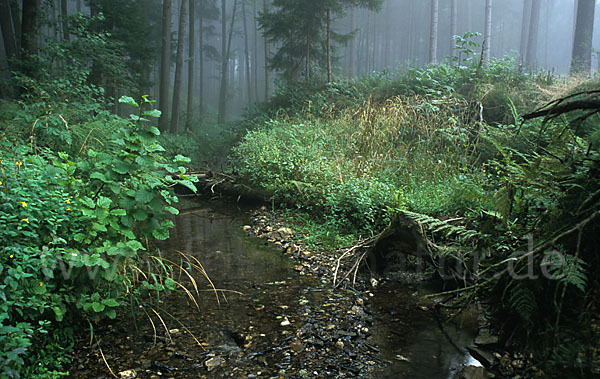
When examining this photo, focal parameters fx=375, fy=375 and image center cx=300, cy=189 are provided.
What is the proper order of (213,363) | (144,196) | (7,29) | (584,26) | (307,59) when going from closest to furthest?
(213,363) < (144,196) < (7,29) < (584,26) < (307,59)

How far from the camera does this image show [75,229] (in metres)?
3.02

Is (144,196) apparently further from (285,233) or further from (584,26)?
(584,26)

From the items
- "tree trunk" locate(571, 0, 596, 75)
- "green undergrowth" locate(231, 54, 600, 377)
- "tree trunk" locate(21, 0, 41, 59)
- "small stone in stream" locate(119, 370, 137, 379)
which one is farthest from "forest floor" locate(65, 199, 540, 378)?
"tree trunk" locate(571, 0, 596, 75)

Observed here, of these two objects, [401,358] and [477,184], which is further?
[477,184]

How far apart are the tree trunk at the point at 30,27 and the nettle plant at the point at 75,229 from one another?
23.4ft

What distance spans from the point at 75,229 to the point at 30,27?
8543mm

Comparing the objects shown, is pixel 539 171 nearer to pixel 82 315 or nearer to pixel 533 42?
pixel 82 315

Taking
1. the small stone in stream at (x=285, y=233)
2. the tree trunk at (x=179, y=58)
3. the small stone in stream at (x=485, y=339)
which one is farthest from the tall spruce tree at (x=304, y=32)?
the small stone in stream at (x=485, y=339)

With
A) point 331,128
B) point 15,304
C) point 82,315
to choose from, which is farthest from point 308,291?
point 331,128

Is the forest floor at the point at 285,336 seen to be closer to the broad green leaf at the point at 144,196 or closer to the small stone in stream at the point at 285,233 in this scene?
the broad green leaf at the point at 144,196

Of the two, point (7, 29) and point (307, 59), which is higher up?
point (7, 29)

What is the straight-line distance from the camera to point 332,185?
21.0ft

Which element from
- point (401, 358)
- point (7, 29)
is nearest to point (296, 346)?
Result: point (401, 358)

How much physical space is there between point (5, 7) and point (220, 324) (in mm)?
14829
